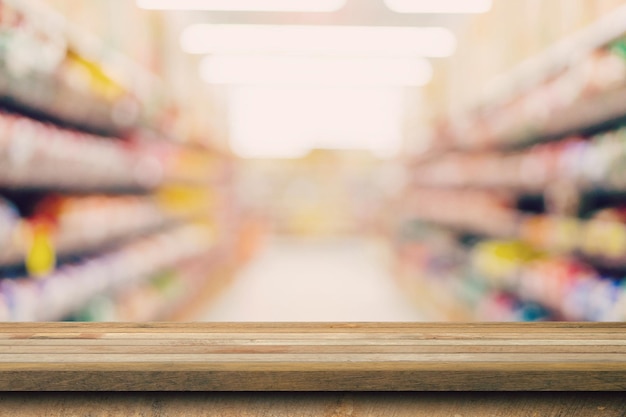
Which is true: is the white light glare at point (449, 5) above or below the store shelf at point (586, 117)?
above

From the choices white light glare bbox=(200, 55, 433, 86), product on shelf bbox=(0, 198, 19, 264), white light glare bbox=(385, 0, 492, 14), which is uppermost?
white light glare bbox=(385, 0, 492, 14)

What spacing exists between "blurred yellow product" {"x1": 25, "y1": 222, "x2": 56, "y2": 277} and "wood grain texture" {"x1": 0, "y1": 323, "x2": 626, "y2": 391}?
56.1 inches

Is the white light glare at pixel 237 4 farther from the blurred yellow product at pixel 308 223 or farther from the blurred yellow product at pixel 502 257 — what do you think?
the blurred yellow product at pixel 308 223

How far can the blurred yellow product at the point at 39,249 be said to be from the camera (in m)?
2.53

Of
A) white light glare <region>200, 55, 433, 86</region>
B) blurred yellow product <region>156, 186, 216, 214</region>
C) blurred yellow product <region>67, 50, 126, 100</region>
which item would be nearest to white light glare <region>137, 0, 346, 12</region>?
blurred yellow product <region>156, 186, 216, 214</region>

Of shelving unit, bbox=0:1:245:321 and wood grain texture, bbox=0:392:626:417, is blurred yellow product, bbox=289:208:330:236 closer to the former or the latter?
shelving unit, bbox=0:1:245:321

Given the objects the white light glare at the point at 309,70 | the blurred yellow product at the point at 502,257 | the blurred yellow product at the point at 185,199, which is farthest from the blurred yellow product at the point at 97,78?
the white light glare at the point at 309,70

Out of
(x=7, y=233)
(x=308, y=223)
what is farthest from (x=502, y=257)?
(x=308, y=223)

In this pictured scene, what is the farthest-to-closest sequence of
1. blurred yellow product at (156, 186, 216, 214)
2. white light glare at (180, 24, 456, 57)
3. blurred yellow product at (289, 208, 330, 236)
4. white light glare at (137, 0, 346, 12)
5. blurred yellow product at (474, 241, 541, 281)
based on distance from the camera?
blurred yellow product at (289, 208, 330, 236) < white light glare at (180, 24, 456, 57) < blurred yellow product at (156, 186, 216, 214) < white light glare at (137, 0, 346, 12) < blurred yellow product at (474, 241, 541, 281)

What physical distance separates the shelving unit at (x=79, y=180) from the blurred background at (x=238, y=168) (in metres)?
0.01

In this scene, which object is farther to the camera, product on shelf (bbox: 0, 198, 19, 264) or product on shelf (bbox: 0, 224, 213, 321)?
product on shelf (bbox: 0, 224, 213, 321)

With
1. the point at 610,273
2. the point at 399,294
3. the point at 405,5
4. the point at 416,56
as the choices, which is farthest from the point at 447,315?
the point at 416,56

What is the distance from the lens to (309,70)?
28.6 ft

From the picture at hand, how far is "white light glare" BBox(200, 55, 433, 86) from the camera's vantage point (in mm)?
7848
